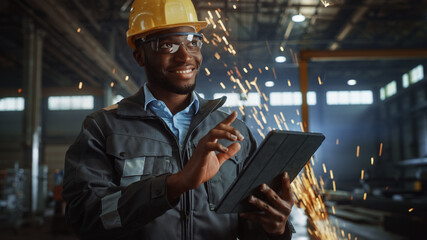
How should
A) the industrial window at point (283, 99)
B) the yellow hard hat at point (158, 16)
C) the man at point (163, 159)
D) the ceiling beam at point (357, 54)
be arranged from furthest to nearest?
the industrial window at point (283, 99) → the ceiling beam at point (357, 54) → the yellow hard hat at point (158, 16) → the man at point (163, 159)

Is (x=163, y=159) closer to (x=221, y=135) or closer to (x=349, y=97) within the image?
(x=221, y=135)

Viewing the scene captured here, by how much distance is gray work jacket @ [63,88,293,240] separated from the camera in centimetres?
112

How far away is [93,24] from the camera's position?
9594 mm

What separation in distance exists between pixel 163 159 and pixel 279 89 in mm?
16848

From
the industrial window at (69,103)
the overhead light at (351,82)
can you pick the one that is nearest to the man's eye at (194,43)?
the industrial window at (69,103)

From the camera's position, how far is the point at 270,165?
113 cm

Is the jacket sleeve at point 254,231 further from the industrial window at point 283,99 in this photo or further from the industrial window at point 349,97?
the industrial window at point 349,97

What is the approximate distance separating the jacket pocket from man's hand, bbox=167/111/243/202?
0.25 m

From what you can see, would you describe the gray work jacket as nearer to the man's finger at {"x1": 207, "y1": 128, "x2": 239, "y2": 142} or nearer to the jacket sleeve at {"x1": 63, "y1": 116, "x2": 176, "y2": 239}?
the jacket sleeve at {"x1": 63, "y1": 116, "x2": 176, "y2": 239}

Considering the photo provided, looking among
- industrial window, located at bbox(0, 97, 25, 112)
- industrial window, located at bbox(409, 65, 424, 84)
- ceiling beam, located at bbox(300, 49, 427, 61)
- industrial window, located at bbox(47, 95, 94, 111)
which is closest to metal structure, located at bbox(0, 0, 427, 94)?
industrial window, located at bbox(0, 97, 25, 112)

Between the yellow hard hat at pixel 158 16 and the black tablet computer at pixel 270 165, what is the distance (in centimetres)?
69

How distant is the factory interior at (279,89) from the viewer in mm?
6867

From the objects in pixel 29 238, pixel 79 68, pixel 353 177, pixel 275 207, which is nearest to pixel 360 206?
pixel 29 238

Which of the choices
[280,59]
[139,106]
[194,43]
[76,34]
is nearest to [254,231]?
[139,106]
